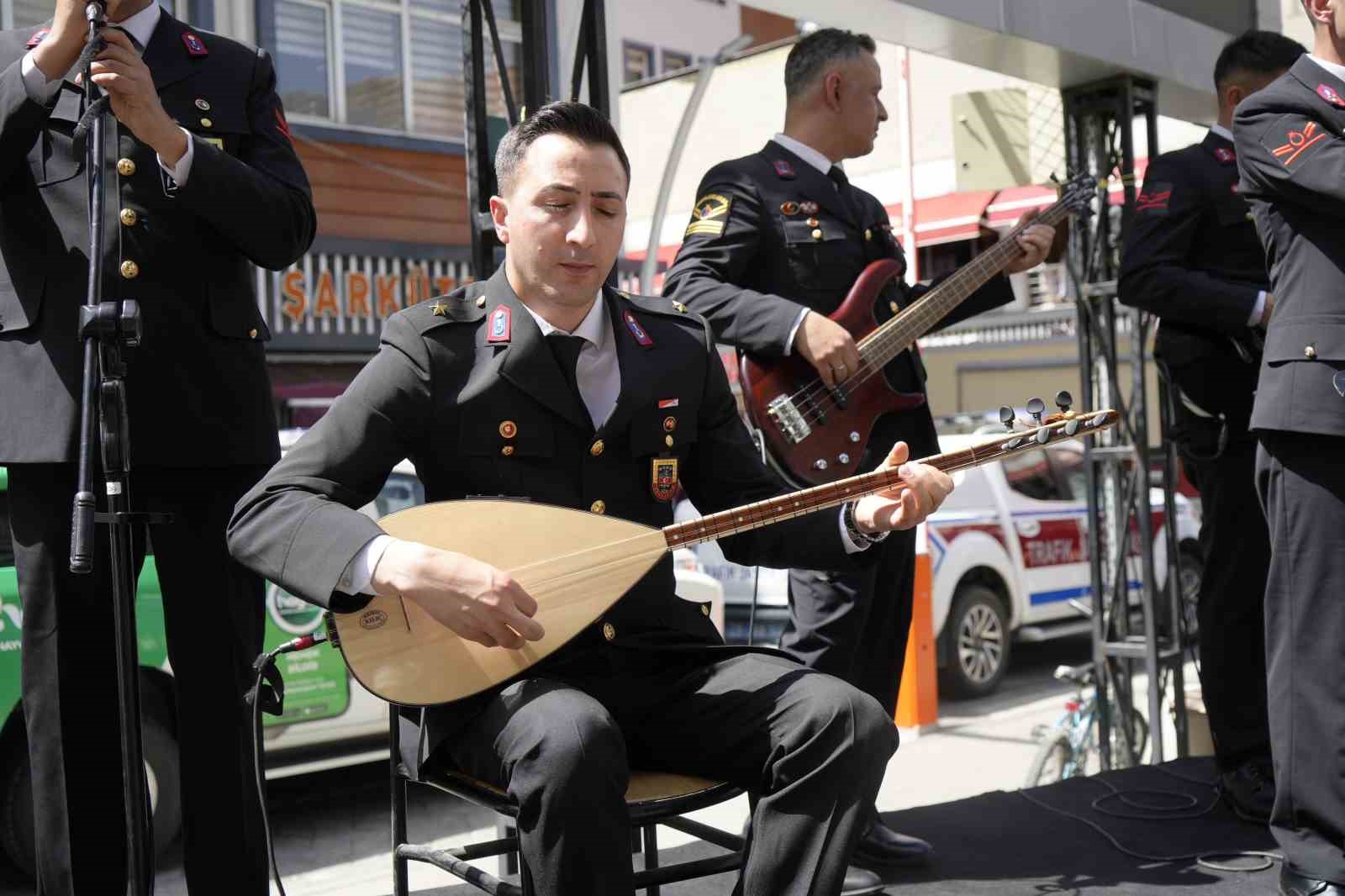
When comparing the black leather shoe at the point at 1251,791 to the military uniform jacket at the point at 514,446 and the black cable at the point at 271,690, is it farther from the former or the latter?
the black cable at the point at 271,690

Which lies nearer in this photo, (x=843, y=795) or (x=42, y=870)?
(x=843, y=795)

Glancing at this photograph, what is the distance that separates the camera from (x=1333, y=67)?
9.87ft

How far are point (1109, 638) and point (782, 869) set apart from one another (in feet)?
11.5

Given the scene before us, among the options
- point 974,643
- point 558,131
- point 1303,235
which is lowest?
point 974,643

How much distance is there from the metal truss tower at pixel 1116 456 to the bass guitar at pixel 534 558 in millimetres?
3142

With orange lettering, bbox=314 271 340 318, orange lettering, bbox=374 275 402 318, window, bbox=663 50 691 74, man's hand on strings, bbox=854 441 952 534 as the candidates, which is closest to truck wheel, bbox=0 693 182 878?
man's hand on strings, bbox=854 441 952 534

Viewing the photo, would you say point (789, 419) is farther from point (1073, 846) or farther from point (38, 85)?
point (38, 85)

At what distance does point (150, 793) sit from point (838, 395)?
2.73m

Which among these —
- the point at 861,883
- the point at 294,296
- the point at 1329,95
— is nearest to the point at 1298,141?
the point at 1329,95

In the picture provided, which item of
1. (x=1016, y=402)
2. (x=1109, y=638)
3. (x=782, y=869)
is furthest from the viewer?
(x=1016, y=402)

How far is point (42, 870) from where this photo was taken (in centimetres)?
241

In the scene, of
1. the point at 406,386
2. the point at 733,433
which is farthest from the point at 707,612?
the point at 406,386

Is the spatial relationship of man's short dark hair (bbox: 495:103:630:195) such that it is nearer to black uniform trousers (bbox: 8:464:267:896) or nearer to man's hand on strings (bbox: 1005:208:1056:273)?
black uniform trousers (bbox: 8:464:267:896)

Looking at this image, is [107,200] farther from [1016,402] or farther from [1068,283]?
[1016,402]
